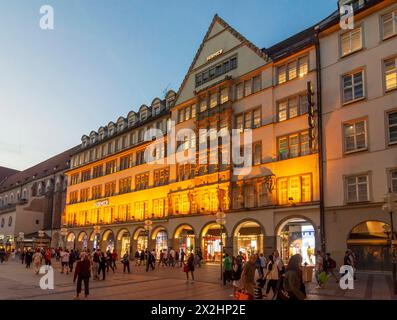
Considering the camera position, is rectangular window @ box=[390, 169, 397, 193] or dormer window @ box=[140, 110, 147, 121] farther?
dormer window @ box=[140, 110, 147, 121]

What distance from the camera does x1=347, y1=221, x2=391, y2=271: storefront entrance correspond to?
28.5 metres

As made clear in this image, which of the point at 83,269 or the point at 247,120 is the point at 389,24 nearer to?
the point at 247,120

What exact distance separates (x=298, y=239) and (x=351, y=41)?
623 inches

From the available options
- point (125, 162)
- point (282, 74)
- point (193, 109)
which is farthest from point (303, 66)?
point (125, 162)

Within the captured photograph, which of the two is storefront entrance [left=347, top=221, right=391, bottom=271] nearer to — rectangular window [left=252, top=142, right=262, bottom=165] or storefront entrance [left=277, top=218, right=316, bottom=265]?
storefront entrance [left=277, top=218, right=316, bottom=265]

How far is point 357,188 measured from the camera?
3055 cm

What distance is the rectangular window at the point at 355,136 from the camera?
30766 mm

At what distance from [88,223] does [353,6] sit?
162 feet

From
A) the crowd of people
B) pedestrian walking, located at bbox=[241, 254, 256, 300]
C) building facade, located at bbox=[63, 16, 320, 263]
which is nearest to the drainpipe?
building facade, located at bbox=[63, 16, 320, 263]

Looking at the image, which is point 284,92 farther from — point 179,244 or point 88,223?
point 88,223

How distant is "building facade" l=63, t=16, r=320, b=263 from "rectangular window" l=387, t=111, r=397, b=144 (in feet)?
18.4

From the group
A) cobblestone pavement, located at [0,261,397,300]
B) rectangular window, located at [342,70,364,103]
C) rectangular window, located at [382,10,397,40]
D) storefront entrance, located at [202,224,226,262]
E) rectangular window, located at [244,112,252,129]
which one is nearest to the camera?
cobblestone pavement, located at [0,261,397,300]

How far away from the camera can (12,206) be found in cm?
9438
